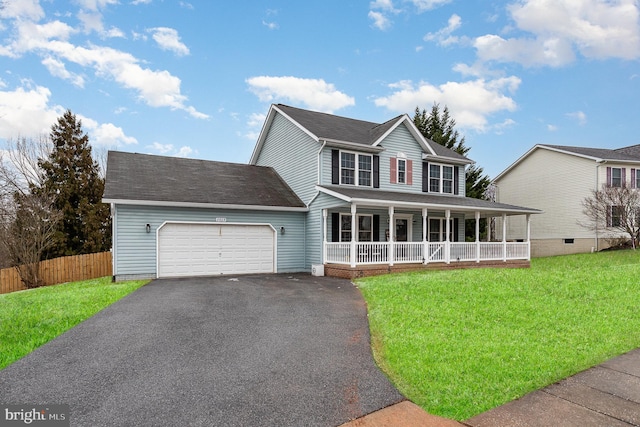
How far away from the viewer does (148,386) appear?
167 inches

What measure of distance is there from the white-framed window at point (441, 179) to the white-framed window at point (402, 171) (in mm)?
1783

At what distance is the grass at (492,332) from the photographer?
4.16 metres

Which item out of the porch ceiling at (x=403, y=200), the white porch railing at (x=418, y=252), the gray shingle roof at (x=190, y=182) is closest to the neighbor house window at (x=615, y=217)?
the porch ceiling at (x=403, y=200)

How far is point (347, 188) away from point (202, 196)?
6112 mm

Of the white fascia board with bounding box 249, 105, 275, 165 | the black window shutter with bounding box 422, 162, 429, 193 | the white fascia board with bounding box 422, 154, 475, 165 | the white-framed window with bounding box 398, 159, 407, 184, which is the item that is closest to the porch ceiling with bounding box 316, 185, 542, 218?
the black window shutter with bounding box 422, 162, 429, 193


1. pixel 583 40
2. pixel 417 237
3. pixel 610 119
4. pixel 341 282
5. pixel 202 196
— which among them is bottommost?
pixel 341 282

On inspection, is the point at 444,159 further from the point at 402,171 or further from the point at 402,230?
the point at 402,230

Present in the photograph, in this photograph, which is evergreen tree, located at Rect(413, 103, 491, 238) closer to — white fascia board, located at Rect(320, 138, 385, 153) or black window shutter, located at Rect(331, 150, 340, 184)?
white fascia board, located at Rect(320, 138, 385, 153)

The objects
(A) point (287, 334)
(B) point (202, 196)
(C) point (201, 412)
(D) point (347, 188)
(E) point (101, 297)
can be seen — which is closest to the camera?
(C) point (201, 412)

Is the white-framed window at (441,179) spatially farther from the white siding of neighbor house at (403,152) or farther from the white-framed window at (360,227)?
the white-framed window at (360,227)

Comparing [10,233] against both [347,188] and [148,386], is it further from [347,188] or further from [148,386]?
[148,386]

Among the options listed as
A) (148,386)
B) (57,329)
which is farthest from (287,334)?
(57,329)

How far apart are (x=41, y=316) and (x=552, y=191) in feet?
92.9

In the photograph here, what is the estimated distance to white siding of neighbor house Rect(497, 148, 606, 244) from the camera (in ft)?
75.3
